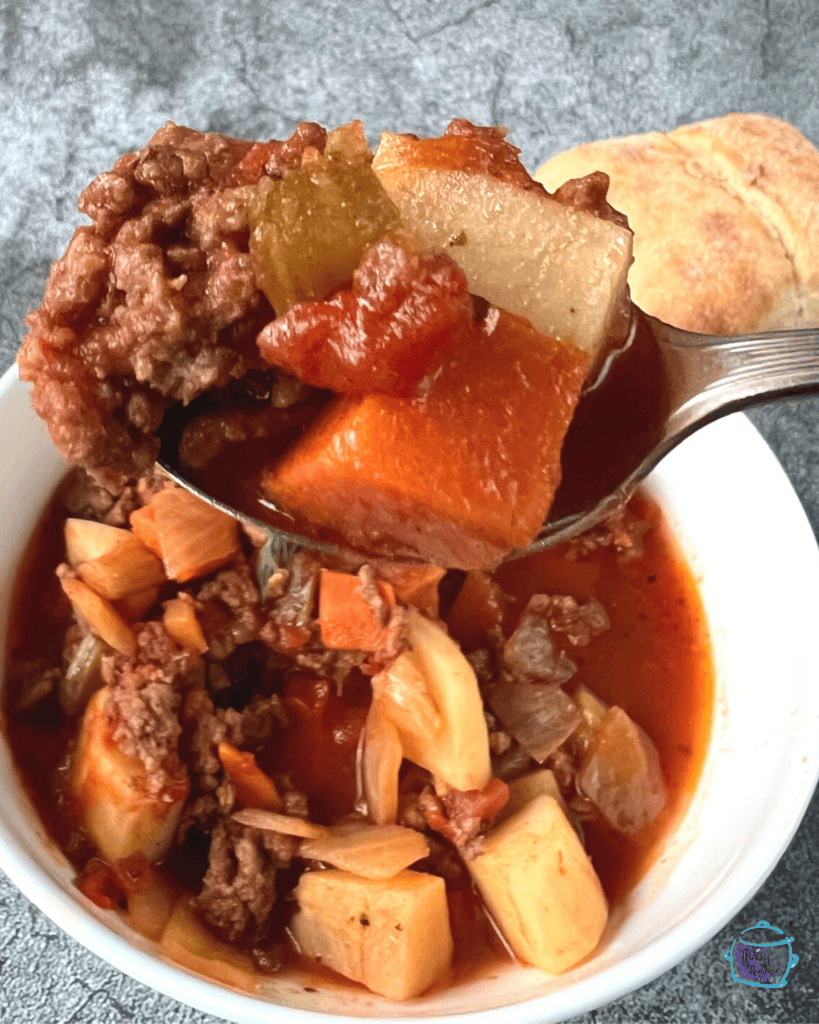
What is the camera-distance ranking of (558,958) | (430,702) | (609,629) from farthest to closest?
1. (609,629)
2. (430,702)
3. (558,958)

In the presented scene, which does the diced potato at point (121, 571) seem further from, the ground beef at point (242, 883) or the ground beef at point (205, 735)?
the ground beef at point (242, 883)

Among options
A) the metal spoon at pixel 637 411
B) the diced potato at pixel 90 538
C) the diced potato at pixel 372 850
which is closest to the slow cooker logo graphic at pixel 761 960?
the diced potato at pixel 372 850

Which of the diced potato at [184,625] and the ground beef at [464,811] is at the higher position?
the diced potato at [184,625]

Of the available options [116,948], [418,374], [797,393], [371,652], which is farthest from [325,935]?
[797,393]

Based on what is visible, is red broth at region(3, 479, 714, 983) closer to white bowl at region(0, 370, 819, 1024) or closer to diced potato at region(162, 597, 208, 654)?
white bowl at region(0, 370, 819, 1024)

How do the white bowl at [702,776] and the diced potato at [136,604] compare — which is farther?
Answer: the diced potato at [136,604]

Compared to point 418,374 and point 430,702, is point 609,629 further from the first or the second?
point 418,374
